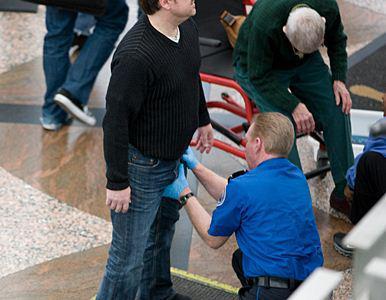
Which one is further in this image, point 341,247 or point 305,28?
point 341,247

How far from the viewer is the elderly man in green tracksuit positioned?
3496 mm

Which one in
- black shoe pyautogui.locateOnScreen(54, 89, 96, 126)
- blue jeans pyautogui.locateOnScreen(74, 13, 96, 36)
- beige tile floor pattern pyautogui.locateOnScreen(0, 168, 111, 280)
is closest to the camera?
beige tile floor pattern pyautogui.locateOnScreen(0, 168, 111, 280)

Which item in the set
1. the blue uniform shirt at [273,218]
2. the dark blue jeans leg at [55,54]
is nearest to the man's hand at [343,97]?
the blue uniform shirt at [273,218]

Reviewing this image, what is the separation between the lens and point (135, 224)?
2.75 metres

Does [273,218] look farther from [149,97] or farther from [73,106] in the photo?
[73,106]

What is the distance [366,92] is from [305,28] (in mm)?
2089

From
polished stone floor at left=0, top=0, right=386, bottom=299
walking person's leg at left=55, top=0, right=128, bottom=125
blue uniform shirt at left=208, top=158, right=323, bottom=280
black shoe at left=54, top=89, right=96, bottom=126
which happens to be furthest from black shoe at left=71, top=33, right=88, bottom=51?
blue uniform shirt at left=208, top=158, right=323, bottom=280

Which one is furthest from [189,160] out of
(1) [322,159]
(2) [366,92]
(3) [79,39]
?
(3) [79,39]

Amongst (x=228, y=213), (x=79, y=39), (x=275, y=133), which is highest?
(x=275, y=133)

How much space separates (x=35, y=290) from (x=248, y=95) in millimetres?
1464

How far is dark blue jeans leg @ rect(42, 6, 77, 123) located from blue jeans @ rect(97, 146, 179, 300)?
2.08m

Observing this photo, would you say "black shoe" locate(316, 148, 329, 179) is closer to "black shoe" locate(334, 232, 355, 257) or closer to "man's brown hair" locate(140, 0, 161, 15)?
"black shoe" locate(334, 232, 355, 257)

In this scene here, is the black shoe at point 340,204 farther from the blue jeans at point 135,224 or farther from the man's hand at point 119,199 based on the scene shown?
the man's hand at point 119,199

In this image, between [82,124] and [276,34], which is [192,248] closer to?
[276,34]
